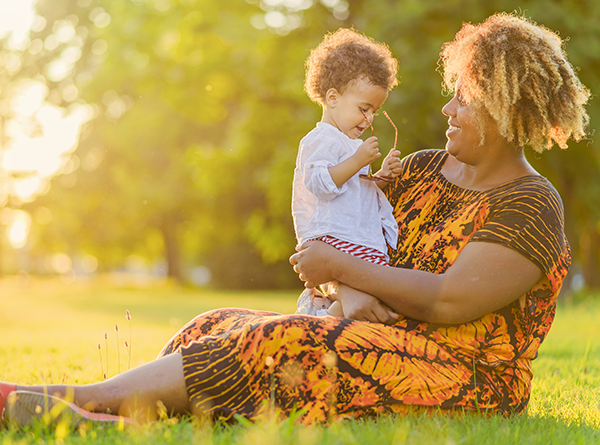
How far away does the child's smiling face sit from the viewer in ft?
10.7

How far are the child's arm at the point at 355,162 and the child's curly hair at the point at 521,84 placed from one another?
49 centimetres

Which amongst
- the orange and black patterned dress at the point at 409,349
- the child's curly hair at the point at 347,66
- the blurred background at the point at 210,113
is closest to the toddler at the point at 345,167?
the child's curly hair at the point at 347,66

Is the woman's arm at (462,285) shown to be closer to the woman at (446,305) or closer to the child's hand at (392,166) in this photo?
the woman at (446,305)

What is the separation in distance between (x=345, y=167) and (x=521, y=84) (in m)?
0.87

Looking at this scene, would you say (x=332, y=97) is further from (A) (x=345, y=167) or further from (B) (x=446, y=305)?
(B) (x=446, y=305)

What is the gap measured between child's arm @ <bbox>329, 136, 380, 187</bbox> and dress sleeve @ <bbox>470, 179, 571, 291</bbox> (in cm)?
65

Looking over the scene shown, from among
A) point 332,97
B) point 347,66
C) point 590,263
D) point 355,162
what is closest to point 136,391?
point 355,162

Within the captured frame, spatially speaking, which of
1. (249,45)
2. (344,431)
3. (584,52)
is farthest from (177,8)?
(344,431)

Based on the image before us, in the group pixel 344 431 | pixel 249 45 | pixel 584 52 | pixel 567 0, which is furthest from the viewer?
pixel 249 45

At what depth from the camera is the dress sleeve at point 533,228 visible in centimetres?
241

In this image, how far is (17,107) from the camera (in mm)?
24641

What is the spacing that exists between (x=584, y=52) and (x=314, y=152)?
33.9 feet

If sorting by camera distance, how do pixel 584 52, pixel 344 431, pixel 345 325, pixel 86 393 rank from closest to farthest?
pixel 344 431 < pixel 86 393 < pixel 345 325 < pixel 584 52

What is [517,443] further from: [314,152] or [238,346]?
[314,152]
